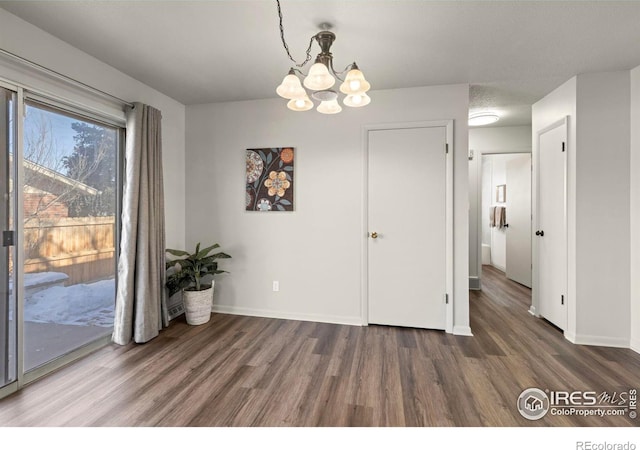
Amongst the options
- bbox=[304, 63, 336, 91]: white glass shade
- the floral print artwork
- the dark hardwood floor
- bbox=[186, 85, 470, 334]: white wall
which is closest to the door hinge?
the dark hardwood floor

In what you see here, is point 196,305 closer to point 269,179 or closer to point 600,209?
point 269,179

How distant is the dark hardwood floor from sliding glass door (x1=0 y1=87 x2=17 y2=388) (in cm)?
25

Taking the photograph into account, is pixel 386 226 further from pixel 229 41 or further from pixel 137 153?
pixel 137 153

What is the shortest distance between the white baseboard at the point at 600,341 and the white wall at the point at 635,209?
0.22ft

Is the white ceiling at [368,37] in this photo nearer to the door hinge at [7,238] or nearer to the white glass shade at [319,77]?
the white glass shade at [319,77]

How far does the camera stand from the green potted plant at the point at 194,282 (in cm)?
311

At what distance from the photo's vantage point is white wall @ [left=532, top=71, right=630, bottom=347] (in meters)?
2.65

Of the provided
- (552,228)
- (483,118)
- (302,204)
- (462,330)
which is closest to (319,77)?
(302,204)

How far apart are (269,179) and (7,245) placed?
7.06 feet

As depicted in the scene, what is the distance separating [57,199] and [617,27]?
4.22 m

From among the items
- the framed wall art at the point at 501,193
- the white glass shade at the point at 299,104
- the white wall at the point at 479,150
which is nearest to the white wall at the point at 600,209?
the white wall at the point at 479,150

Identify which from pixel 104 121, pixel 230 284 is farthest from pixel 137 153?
pixel 230 284

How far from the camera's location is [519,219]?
5.04 meters
